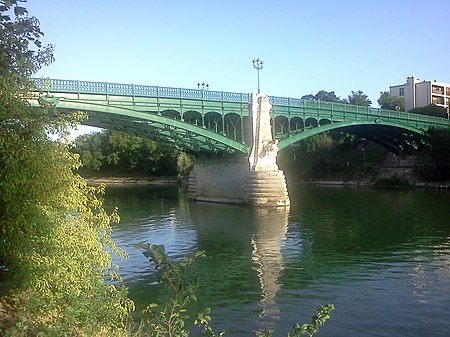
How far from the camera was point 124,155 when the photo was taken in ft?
331

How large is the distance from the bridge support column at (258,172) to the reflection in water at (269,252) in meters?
2.93

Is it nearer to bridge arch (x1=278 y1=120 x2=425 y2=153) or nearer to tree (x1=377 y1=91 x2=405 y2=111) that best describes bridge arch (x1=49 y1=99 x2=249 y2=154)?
bridge arch (x1=278 y1=120 x2=425 y2=153)

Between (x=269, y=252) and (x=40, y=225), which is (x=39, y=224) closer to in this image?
(x=40, y=225)

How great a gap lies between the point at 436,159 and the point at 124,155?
6221cm

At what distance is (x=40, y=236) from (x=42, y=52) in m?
3.19

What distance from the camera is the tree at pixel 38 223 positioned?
807cm

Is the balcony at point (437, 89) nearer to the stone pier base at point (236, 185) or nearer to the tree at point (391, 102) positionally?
the tree at point (391, 102)

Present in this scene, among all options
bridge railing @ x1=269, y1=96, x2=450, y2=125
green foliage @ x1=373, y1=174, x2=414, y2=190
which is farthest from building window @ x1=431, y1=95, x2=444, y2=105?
green foliage @ x1=373, y1=174, x2=414, y2=190

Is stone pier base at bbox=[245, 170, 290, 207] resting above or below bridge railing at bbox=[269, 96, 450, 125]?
below

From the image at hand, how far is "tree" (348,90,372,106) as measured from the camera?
96137 millimetres

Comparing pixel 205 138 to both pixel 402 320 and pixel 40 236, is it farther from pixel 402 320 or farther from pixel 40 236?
pixel 40 236

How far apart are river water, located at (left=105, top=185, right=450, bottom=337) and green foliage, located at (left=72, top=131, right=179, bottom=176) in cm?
5792

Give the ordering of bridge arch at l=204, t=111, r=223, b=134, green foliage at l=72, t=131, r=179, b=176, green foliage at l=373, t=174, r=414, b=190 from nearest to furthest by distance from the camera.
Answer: bridge arch at l=204, t=111, r=223, b=134
green foliage at l=373, t=174, r=414, b=190
green foliage at l=72, t=131, r=179, b=176

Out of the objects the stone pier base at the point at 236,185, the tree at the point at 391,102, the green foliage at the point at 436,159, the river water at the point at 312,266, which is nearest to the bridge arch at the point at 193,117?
the stone pier base at the point at 236,185
